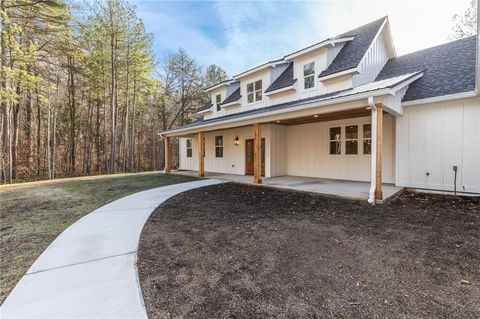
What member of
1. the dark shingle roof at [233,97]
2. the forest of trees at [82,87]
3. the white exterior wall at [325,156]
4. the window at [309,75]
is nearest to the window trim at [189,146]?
the dark shingle roof at [233,97]

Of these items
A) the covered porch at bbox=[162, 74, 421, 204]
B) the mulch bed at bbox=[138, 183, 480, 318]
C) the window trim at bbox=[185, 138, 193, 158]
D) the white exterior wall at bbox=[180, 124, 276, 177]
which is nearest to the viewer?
the mulch bed at bbox=[138, 183, 480, 318]

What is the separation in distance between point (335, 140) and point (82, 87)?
17.9 meters

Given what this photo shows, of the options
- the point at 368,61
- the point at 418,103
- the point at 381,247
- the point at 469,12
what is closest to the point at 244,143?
the point at 368,61

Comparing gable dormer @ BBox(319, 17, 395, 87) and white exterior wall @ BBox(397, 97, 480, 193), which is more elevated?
gable dormer @ BBox(319, 17, 395, 87)

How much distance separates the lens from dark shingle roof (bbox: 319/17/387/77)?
8258 mm

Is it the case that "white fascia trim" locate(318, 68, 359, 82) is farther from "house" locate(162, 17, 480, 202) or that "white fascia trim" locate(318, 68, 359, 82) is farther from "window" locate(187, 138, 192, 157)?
"window" locate(187, 138, 192, 157)

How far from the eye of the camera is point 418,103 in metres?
6.82

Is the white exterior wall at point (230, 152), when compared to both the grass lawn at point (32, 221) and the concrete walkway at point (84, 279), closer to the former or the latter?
the grass lawn at point (32, 221)

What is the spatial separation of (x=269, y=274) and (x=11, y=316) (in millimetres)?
2312

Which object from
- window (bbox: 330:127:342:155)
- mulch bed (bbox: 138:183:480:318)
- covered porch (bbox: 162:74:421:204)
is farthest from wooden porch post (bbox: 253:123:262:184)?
mulch bed (bbox: 138:183:480:318)

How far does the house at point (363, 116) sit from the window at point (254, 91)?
0.05m

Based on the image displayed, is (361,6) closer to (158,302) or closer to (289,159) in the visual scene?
(289,159)

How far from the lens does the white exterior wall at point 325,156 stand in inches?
315

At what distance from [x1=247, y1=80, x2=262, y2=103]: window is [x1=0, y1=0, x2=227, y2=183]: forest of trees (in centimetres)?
881
